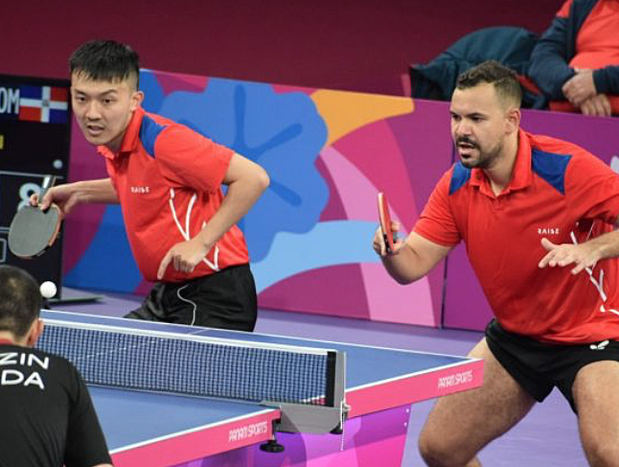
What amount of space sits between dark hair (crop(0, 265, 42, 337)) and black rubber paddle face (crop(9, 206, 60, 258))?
2180 mm

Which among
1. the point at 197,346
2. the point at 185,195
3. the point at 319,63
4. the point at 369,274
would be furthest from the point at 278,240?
the point at 197,346

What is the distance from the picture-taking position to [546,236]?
216 inches

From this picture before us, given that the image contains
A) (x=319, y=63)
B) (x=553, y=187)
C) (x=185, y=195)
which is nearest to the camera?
(x=553, y=187)

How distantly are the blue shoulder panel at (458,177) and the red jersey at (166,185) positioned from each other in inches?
33.1

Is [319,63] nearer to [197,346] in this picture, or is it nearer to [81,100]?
[81,100]

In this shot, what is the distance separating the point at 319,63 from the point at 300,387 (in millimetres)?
7923

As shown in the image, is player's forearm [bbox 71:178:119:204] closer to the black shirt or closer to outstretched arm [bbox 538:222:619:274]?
outstretched arm [bbox 538:222:619:274]

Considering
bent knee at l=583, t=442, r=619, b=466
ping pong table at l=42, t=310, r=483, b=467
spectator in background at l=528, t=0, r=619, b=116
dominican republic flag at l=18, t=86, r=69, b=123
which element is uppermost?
spectator in background at l=528, t=0, r=619, b=116

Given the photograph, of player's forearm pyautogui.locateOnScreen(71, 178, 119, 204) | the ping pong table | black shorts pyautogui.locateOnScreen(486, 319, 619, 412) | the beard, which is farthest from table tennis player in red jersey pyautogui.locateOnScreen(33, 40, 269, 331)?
black shorts pyautogui.locateOnScreen(486, 319, 619, 412)

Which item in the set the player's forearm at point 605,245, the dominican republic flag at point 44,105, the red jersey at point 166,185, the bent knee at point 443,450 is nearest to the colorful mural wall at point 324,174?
the dominican republic flag at point 44,105

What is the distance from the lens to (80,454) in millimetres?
3553

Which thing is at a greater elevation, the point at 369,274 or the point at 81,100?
the point at 81,100

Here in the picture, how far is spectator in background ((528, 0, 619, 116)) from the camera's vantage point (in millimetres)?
9078

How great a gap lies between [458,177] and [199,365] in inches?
55.1
